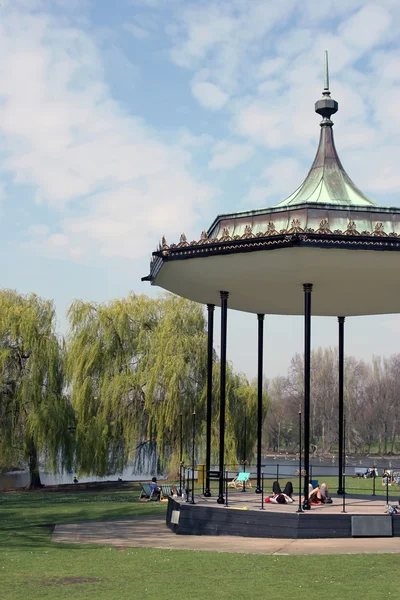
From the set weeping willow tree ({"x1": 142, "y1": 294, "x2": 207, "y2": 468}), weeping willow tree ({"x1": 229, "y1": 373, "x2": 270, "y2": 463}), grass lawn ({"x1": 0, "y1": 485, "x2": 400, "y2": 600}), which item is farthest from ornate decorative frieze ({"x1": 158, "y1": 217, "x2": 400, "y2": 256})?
weeping willow tree ({"x1": 229, "y1": 373, "x2": 270, "y2": 463})

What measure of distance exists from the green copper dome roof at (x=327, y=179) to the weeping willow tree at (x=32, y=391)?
18950 mm

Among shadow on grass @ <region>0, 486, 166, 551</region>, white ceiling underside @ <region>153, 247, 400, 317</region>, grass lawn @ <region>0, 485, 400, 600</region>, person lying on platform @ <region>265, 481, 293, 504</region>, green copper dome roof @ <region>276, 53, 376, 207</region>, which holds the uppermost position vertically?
green copper dome roof @ <region>276, 53, 376, 207</region>

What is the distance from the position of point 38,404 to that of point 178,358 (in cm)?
706

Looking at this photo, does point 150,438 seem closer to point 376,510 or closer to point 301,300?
point 301,300

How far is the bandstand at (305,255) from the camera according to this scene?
16.7 metres

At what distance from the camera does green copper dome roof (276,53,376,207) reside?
61.8ft

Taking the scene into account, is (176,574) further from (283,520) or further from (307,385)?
(307,385)

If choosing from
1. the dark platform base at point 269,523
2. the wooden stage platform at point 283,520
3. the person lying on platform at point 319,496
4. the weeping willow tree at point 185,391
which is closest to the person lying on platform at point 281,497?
the wooden stage platform at point 283,520

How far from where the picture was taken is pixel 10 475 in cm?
5050

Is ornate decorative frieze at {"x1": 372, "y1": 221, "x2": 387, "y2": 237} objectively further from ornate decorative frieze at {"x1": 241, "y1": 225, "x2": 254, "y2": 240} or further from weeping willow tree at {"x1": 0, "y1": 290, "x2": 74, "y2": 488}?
weeping willow tree at {"x1": 0, "y1": 290, "x2": 74, "y2": 488}

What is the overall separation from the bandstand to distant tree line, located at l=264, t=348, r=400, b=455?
61.5m

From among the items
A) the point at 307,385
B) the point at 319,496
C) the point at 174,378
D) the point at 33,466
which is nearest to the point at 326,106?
the point at 307,385

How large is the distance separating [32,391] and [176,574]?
924 inches

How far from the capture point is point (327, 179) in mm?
19609
